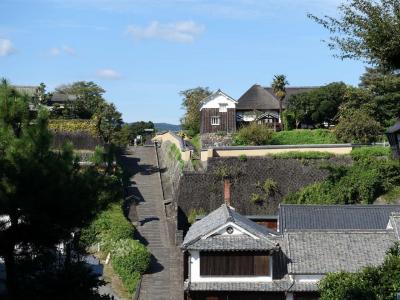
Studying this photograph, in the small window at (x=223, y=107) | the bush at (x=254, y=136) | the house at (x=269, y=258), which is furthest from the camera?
the small window at (x=223, y=107)

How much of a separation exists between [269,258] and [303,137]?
1704cm

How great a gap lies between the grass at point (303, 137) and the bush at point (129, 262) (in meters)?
14.8

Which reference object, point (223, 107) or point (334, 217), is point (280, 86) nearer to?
point (223, 107)

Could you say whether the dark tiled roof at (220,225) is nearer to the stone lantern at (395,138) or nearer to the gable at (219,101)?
the stone lantern at (395,138)

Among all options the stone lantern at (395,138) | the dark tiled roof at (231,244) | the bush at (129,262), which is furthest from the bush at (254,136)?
the stone lantern at (395,138)

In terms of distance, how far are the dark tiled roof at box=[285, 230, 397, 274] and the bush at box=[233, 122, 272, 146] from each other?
13915 mm

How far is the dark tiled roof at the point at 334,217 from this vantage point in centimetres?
2939

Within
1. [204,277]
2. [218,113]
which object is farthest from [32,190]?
[218,113]

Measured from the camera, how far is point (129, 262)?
1066 inches

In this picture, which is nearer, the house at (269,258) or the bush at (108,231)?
the house at (269,258)

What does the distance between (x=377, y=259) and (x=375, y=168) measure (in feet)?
34.7

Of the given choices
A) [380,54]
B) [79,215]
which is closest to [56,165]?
[79,215]

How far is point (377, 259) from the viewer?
24.7 m

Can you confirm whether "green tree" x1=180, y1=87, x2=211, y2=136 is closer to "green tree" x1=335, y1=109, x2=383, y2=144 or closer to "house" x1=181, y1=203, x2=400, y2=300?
"green tree" x1=335, y1=109, x2=383, y2=144
